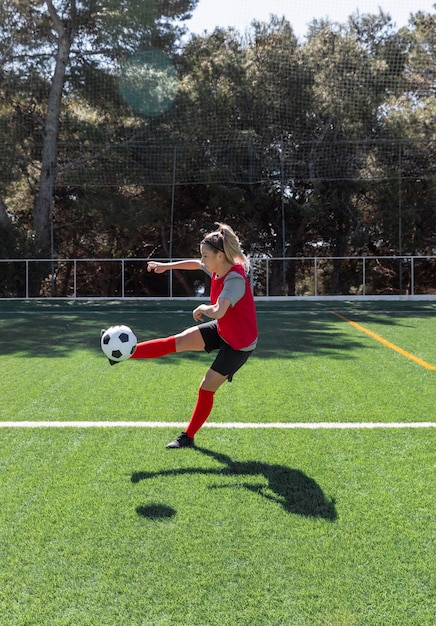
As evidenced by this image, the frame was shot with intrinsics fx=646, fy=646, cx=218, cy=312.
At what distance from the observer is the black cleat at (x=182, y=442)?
4.41m

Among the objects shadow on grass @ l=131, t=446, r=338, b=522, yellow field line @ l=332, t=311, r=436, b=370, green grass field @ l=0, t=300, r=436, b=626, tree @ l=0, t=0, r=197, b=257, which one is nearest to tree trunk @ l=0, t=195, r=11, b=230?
tree @ l=0, t=0, r=197, b=257

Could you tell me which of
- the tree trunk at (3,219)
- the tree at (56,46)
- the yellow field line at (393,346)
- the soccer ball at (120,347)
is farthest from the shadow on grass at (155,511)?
the tree at (56,46)

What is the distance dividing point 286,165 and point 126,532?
23803mm

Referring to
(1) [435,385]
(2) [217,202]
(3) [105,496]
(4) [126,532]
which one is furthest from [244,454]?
(2) [217,202]

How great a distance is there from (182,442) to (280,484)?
0.96m

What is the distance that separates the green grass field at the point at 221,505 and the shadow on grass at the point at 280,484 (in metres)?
0.02

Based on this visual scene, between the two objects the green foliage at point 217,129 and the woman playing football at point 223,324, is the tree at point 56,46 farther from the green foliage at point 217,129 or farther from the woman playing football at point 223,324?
the woman playing football at point 223,324

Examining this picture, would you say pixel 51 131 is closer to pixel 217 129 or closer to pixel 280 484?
pixel 217 129

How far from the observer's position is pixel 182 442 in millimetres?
4438

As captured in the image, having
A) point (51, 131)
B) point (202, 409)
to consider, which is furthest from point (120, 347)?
point (51, 131)

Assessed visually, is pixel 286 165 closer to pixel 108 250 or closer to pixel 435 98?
pixel 435 98

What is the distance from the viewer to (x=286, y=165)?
25.6 meters

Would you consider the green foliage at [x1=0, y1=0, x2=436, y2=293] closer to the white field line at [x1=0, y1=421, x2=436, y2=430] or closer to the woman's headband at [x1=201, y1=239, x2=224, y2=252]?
the white field line at [x1=0, y1=421, x2=436, y2=430]

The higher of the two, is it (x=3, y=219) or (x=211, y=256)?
(x=3, y=219)
